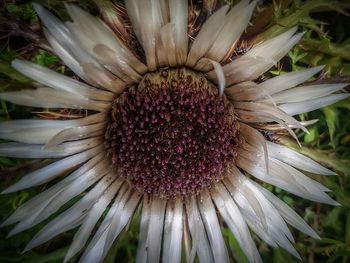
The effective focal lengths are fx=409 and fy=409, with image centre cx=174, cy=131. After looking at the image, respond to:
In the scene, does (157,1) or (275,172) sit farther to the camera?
(275,172)

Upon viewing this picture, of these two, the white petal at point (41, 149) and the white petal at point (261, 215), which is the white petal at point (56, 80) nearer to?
the white petal at point (41, 149)

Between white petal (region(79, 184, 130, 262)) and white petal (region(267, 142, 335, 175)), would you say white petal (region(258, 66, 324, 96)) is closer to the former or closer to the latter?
white petal (region(267, 142, 335, 175))

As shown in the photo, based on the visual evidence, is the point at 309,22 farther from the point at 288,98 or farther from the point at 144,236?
the point at 144,236

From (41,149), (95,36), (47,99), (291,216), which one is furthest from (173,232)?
(95,36)

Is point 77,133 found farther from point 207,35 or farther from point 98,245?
point 207,35

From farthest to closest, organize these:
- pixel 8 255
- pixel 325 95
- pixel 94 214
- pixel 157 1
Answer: pixel 8 255 → pixel 94 214 → pixel 325 95 → pixel 157 1

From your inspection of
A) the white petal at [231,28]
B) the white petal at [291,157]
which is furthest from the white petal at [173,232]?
the white petal at [231,28]

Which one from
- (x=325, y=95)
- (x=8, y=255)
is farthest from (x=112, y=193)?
(x=325, y=95)

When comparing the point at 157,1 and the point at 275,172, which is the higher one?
A: the point at 157,1

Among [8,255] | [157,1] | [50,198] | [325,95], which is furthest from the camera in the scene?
[8,255]
